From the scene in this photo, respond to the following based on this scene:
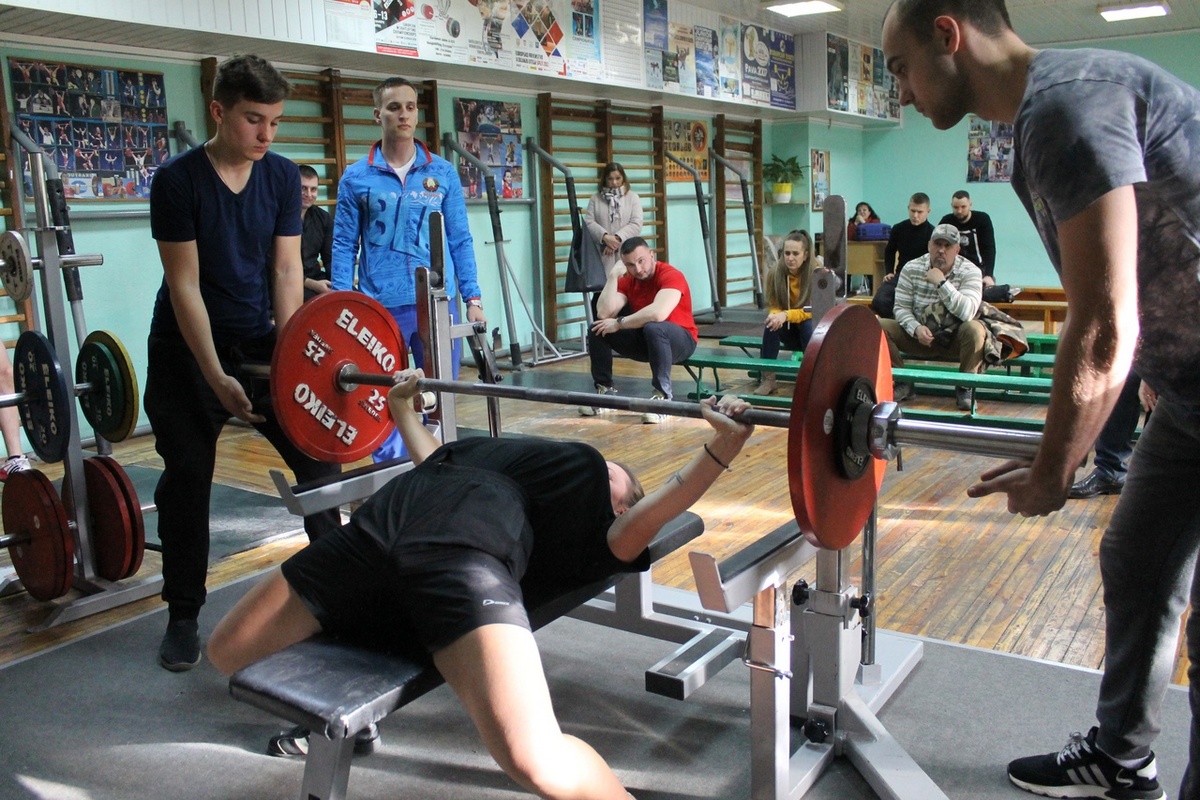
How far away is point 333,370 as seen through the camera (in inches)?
91.3

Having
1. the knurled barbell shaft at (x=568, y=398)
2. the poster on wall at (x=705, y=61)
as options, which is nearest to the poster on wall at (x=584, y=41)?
the poster on wall at (x=705, y=61)

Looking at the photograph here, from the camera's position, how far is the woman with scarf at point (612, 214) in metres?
6.55

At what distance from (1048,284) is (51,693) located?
412 inches

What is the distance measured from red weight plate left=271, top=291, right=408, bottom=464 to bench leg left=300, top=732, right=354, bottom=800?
0.90m

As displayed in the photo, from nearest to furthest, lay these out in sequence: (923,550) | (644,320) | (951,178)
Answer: (923,550) → (644,320) → (951,178)

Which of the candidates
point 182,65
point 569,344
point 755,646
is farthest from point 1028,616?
point 569,344

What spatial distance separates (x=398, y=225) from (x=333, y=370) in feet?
3.50

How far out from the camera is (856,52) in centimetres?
1001

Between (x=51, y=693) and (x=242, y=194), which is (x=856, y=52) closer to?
(x=242, y=194)

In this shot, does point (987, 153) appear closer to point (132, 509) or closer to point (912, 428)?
point (132, 509)

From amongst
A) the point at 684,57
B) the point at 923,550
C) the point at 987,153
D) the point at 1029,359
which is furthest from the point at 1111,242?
the point at 987,153

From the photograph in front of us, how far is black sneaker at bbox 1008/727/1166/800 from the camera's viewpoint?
162 centimetres

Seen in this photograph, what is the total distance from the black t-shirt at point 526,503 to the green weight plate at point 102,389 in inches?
49.3

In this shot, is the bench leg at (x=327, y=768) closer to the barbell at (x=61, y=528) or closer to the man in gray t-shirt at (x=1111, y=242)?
the man in gray t-shirt at (x=1111, y=242)
